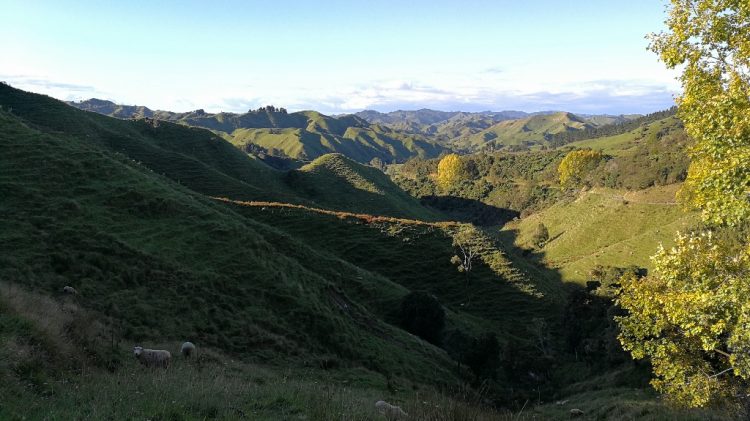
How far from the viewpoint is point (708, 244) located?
11555 mm

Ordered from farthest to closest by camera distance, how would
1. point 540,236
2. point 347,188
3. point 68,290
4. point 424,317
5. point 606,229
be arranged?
1. point 347,188
2. point 540,236
3. point 606,229
4. point 424,317
5. point 68,290

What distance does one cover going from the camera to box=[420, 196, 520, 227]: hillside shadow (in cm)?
16462

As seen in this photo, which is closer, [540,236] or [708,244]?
[708,244]

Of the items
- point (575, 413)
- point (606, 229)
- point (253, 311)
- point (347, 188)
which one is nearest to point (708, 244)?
point (575, 413)

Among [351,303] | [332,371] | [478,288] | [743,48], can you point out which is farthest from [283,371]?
[478,288]

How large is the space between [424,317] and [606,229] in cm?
6968

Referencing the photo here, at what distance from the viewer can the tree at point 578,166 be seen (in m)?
154

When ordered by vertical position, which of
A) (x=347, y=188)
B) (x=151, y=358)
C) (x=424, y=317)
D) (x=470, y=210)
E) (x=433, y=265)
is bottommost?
(x=470, y=210)

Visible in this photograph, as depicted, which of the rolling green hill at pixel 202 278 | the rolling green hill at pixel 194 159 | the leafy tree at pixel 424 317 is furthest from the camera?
the rolling green hill at pixel 194 159

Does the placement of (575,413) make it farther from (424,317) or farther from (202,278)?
(202,278)

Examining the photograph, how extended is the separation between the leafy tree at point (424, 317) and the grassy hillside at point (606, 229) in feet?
130

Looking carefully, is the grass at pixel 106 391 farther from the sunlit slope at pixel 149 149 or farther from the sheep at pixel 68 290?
the sunlit slope at pixel 149 149

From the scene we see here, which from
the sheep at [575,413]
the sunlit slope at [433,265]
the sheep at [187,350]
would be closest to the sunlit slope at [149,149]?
the sunlit slope at [433,265]

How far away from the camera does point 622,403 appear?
72.5 feet
